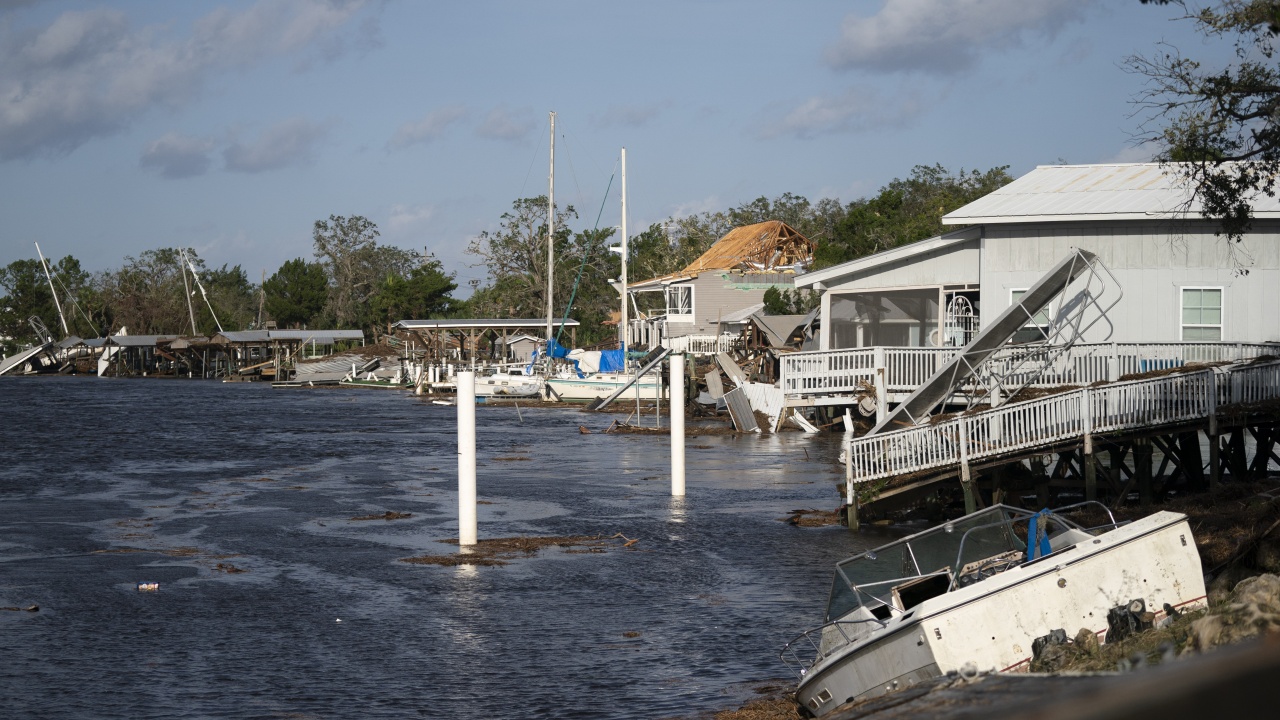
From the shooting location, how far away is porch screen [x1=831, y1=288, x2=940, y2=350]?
113 feet

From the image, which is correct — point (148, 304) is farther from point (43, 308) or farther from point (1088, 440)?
point (1088, 440)

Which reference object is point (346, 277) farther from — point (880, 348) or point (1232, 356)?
point (1232, 356)

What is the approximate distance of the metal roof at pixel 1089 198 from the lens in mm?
27250

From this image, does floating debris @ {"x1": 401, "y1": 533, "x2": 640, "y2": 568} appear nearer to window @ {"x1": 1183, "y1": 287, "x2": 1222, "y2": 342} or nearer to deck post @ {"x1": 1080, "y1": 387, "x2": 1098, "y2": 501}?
deck post @ {"x1": 1080, "y1": 387, "x2": 1098, "y2": 501}

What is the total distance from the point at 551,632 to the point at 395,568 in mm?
5046

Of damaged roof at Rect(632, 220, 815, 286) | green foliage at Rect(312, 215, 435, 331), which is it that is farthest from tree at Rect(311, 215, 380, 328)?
damaged roof at Rect(632, 220, 815, 286)


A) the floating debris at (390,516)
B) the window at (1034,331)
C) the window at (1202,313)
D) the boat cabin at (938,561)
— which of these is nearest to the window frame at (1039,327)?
the window at (1034,331)

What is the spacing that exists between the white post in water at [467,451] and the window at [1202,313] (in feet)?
55.5

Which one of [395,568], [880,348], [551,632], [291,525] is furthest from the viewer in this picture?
[880,348]

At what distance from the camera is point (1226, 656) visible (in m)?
1.18

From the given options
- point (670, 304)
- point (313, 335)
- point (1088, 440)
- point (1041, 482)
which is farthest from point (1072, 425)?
point (313, 335)

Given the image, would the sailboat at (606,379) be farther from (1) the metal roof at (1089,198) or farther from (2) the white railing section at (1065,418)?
(2) the white railing section at (1065,418)

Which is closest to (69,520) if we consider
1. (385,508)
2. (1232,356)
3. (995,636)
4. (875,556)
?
(385,508)

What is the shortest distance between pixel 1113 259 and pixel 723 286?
144 ft
